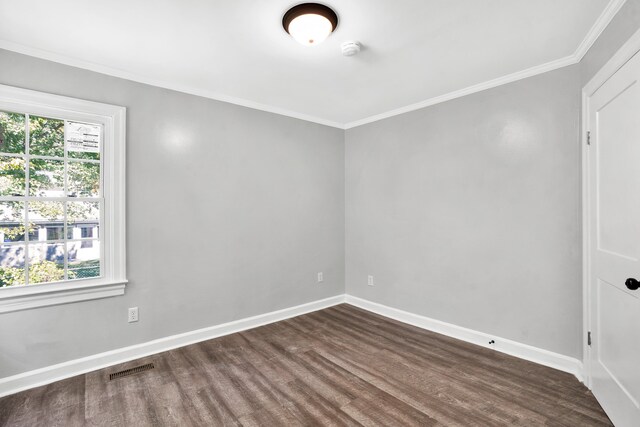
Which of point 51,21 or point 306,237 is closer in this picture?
point 51,21

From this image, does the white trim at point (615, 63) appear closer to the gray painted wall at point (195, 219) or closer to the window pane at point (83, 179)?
the gray painted wall at point (195, 219)

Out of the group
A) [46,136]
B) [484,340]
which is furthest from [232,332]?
[484,340]

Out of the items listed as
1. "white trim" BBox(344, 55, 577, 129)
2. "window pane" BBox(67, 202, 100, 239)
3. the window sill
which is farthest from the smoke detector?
the window sill

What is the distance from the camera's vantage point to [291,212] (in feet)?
12.9

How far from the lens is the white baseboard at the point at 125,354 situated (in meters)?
2.34

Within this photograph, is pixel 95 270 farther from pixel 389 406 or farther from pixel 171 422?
pixel 389 406

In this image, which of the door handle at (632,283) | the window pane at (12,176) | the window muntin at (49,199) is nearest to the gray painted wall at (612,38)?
the door handle at (632,283)

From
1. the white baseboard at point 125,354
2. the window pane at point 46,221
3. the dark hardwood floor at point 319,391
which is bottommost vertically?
the dark hardwood floor at point 319,391

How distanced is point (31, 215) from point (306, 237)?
8.67 ft

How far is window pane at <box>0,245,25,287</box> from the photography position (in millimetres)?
2350

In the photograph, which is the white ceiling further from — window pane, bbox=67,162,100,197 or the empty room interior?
window pane, bbox=67,162,100,197

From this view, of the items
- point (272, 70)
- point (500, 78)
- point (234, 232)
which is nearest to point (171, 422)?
point (234, 232)

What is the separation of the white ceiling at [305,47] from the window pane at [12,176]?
0.82 metres

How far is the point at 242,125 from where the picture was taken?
11.5 ft
